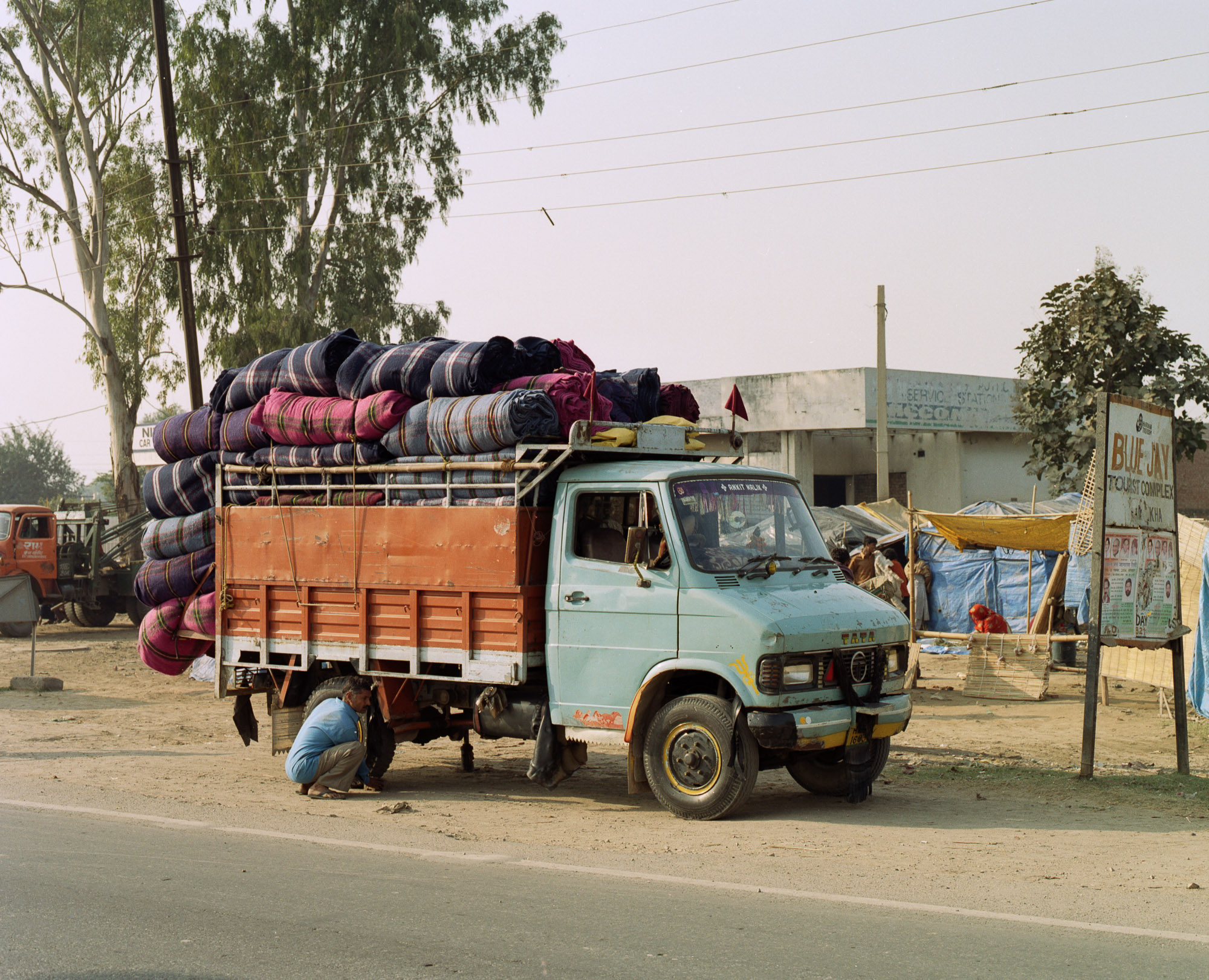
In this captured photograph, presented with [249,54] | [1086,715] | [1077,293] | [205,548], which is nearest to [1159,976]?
[1086,715]

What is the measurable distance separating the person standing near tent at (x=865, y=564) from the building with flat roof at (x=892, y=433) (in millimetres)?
12687

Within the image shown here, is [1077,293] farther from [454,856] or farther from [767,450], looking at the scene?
[454,856]

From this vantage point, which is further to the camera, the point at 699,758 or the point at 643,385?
the point at 643,385

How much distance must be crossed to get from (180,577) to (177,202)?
42.0 ft

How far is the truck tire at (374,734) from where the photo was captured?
387 inches

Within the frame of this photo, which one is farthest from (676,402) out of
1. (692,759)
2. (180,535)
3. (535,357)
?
(180,535)

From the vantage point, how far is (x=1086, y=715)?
383 inches

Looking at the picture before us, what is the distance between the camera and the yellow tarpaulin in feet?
53.3

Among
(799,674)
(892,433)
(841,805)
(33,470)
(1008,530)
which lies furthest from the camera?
(33,470)

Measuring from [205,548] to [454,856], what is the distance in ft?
16.5

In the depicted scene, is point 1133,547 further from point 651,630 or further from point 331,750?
point 331,750

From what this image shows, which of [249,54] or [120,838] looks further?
[249,54]

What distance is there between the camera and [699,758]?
319 inches

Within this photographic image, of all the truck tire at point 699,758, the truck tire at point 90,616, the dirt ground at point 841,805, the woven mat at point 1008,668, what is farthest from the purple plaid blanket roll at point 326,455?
the truck tire at point 90,616
